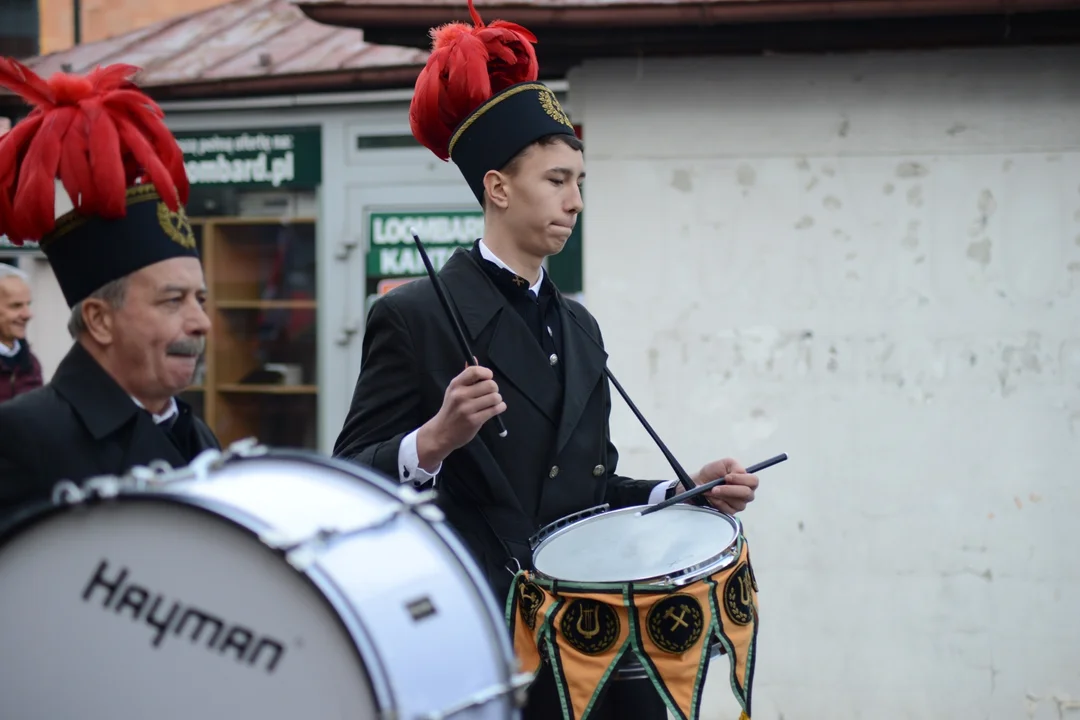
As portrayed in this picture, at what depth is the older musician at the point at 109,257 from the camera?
2.33m

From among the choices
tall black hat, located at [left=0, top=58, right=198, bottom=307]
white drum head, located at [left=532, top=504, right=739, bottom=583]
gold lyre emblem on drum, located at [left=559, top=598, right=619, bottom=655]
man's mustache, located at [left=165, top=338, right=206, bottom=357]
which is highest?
tall black hat, located at [left=0, top=58, right=198, bottom=307]

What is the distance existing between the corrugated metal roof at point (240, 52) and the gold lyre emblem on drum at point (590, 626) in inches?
185

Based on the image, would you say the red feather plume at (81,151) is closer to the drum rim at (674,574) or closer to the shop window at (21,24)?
the drum rim at (674,574)

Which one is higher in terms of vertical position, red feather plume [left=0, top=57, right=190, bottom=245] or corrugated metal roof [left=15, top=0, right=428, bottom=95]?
red feather plume [left=0, top=57, right=190, bottom=245]

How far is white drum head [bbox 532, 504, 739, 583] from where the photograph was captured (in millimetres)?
2740

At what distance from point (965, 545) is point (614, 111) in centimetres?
220

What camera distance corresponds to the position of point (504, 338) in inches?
121

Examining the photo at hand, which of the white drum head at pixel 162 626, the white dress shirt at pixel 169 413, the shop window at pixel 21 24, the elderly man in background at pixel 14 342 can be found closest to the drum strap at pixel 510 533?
the white dress shirt at pixel 169 413

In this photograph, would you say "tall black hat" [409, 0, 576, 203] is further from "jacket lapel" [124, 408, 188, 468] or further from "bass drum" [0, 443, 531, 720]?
"bass drum" [0, 443, 531, 720]

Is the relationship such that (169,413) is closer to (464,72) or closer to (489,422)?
(489,422)

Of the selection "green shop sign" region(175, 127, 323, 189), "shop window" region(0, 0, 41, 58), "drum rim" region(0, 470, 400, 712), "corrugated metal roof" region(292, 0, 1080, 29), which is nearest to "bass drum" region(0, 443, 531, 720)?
"drum rim" region(0, 470, 400, 712)

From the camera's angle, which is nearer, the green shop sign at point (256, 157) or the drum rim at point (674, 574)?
the drum rim at point (674, 574)

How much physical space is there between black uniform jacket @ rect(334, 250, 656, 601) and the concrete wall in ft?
7.93

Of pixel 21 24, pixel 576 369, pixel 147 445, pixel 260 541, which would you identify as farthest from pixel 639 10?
pixel 21 24
